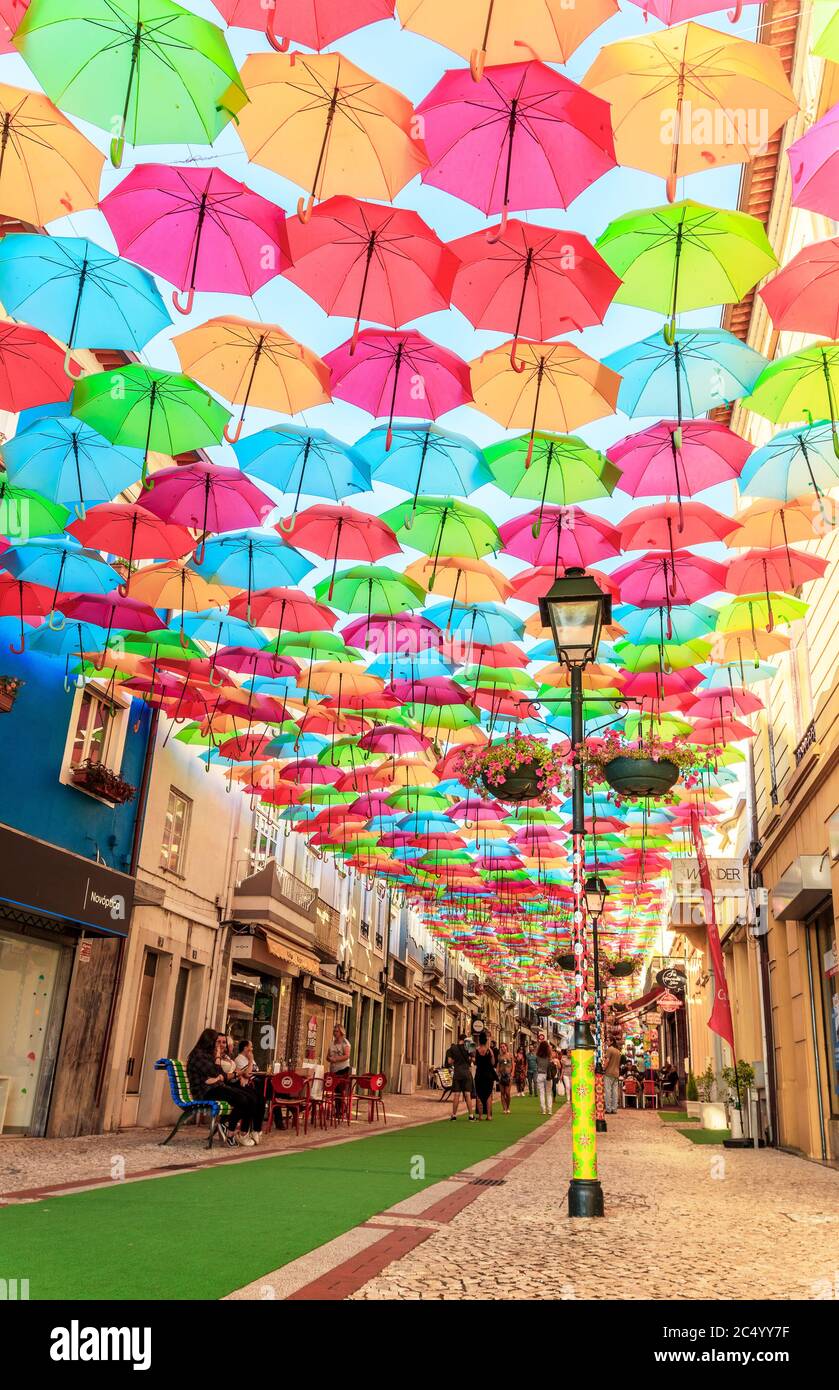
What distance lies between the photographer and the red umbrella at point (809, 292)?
7043 millimetres

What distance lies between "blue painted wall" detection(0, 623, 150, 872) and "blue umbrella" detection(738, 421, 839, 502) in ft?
32.5

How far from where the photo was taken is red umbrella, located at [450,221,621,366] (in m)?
7.28

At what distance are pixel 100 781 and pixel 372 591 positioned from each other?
19.7 ft

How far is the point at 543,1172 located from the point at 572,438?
26.2 feet

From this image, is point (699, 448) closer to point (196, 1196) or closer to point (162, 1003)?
point (196, 1196)

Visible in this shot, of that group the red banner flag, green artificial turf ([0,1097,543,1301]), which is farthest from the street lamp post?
the red banner flag

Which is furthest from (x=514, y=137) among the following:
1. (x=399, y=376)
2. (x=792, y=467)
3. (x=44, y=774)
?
(x=44, y=774)

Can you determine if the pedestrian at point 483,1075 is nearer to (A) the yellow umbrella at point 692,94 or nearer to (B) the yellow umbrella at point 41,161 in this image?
(B) the yellow umbrella at point 41,161

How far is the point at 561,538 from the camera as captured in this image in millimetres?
11109

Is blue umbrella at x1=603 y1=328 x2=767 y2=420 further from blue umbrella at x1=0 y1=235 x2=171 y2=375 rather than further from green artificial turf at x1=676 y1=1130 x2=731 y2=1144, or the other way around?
green artificial turf at x1=676 y1=1130 x2=731 y2=1144

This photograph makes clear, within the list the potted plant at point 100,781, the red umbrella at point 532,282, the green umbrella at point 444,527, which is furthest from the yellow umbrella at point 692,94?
the potted plant at point 100,781

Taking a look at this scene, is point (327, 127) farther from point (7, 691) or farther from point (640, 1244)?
point (7, 691)

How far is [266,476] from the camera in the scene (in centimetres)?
1046

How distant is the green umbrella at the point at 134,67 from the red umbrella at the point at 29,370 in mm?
2456
